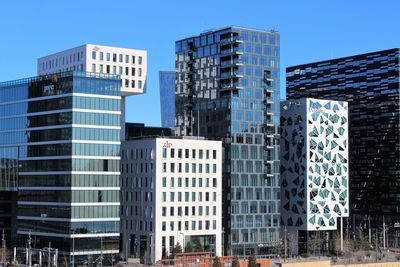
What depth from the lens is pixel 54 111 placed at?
12800cm

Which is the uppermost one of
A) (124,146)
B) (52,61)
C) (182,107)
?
(52,61)

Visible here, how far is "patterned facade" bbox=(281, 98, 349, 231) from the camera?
162500 mm

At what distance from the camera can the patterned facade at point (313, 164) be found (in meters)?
162

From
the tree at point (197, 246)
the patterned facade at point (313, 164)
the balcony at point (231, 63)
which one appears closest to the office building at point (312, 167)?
the patterned facade at point (313, 164)

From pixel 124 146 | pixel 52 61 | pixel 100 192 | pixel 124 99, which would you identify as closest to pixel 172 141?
pixel 124 146

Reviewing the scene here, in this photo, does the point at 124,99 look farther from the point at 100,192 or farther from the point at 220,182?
the point at 100,192

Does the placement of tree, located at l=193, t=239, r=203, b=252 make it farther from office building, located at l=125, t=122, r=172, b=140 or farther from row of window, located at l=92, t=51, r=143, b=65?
office building, located at l=125, t=122, r=172, b=140

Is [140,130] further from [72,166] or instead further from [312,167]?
[72,166]

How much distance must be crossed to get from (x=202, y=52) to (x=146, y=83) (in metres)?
15.0

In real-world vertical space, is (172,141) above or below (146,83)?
below

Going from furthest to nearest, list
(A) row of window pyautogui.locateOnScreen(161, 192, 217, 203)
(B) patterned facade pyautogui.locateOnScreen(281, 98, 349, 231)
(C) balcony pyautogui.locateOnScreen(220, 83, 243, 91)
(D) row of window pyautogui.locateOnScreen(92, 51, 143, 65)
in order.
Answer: (B) patterned facade pyautogui.locateOnScreen(281, 98, 349, 231)
(D) row of window pyautogui.locateOnScreen(92, 51, 143, 65)
(C) balcony pyautogui.locateOnScreen(220, 83, 243, 91)
(A) row of window pyautogui.locateOnScreen(161, 192, 217, 203)

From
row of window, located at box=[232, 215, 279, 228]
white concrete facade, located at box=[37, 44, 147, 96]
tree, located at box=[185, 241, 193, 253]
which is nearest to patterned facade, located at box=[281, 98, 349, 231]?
row of window, located at box=[232, 215, 279, 228]

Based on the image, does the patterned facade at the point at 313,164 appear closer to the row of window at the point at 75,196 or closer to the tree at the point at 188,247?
the tree at the point at 188,247

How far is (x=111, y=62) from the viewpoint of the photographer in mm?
162500
